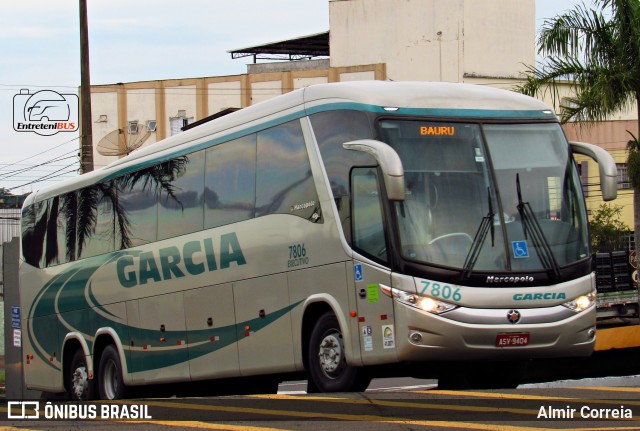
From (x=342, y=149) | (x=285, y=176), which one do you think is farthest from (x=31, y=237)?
(x=342, y=149)

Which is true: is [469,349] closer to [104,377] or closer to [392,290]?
[392,290]

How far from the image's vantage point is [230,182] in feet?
49.0

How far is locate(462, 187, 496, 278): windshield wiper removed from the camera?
39.5 ft

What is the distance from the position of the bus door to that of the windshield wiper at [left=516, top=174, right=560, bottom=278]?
1.54 meters

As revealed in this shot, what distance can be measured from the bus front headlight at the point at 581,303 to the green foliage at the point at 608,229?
45.8 metres

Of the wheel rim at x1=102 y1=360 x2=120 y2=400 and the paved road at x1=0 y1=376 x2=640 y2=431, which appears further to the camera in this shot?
the wheel rim at x1=102 y1=360 x2=120 y2=400

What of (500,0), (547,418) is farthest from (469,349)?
(500,0)

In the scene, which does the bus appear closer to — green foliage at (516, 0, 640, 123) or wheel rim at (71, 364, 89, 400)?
wheel rim at (71, 364, 89, 400)

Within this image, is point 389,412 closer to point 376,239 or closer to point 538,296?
point 376,239

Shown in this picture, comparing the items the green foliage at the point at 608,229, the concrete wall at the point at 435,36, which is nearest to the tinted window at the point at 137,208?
the green foliage at the point at 608,229

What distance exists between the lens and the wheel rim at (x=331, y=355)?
12.8 m

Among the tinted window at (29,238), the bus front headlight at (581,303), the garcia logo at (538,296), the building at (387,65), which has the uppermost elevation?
the building at (387,65)

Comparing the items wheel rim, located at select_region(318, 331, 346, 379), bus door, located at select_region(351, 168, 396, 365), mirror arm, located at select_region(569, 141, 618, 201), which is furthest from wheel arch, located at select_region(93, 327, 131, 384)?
mirror arm, located at select_region(569, 141, 618, 201)

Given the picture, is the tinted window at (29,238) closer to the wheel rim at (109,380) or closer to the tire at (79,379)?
the tire at (79,379)
